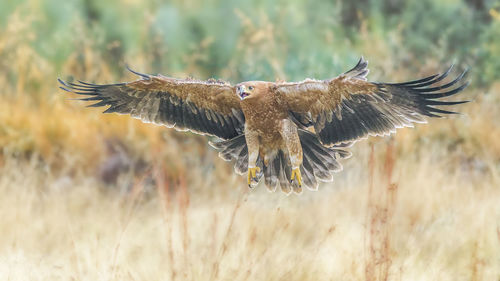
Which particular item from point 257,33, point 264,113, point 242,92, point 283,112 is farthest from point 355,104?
point 257,33

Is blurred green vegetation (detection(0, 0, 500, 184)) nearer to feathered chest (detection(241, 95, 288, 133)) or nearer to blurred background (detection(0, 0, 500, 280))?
blurred background (detection(0, 0, 500, 280))

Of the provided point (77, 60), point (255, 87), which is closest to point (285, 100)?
point (255, 87)

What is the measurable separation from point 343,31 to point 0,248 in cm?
727

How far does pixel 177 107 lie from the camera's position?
157 inches

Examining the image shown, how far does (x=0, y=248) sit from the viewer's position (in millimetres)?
4965

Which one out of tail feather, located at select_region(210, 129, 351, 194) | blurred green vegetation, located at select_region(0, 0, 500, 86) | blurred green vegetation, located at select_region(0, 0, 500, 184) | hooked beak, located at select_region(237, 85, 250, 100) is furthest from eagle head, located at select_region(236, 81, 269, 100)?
blurred green vegetation, located at select_region(0, 0, 500, 86)

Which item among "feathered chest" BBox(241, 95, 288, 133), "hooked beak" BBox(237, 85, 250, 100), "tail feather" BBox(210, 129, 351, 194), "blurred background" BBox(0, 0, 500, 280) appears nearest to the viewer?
"hooked beak" BBox(237, 85, 250, 100)

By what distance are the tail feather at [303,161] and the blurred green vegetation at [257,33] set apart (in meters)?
2.74

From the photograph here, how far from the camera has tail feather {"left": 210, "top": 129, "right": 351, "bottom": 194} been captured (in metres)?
3.79

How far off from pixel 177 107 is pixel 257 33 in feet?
11.5

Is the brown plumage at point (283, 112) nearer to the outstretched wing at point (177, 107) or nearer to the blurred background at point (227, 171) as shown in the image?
the outstretched wing at point (177, 107)

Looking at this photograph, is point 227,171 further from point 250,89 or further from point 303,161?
point 250,89

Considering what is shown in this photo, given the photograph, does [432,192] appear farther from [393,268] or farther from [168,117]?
[168,117]

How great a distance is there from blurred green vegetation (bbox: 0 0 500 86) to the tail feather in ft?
8.99
